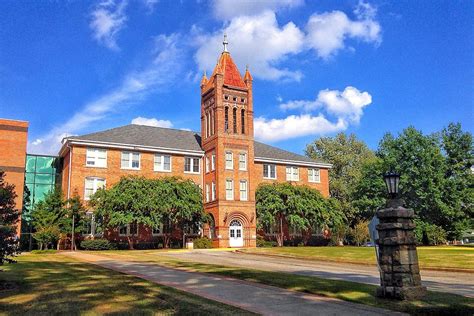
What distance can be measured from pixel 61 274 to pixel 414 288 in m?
11.5

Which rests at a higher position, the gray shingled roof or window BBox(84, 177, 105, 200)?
→ the gray shingled roof

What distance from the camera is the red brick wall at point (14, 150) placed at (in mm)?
40656

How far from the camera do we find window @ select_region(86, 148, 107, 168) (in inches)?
1608

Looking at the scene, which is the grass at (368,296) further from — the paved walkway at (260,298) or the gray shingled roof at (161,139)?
the gray shingled roof at (161,139)

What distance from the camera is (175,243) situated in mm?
42688

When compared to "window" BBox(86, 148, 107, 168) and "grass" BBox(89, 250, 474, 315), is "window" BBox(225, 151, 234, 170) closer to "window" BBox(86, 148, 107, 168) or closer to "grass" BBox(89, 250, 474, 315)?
"window" BBox(86, 148, 107, 168)

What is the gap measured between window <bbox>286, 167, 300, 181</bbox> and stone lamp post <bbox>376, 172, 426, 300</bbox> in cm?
3875

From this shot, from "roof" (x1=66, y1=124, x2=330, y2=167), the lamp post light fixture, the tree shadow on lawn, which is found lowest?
A: the tree shadow on lawn

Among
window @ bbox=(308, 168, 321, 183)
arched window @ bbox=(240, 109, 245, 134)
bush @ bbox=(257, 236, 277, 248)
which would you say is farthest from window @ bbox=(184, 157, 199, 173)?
window @ bbox=(308, 168, 321, 183)

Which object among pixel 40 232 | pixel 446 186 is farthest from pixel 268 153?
pixel 40 232

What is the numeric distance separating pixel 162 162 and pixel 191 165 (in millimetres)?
3092

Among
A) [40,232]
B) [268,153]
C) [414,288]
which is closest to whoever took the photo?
[414,288]

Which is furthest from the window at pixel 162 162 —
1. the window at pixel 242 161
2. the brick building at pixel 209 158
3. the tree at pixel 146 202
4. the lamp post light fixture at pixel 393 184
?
the lamp post light fixture at pixel 393 184

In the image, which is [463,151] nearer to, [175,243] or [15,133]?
[175,243]
